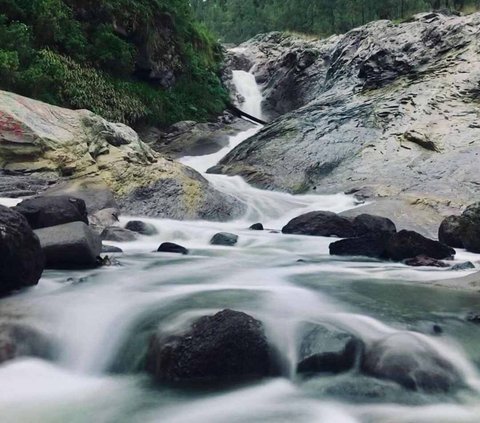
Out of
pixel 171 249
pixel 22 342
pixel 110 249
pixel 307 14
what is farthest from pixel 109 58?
pixel 307 14

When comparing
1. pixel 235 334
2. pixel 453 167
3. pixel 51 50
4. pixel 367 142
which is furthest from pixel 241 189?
pixel 235 334

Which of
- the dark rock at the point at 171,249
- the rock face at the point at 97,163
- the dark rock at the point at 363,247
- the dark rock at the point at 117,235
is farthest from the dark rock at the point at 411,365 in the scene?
the rock face at the point at 97,163

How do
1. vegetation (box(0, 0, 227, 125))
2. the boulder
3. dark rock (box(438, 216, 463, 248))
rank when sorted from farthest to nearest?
vegetation (box(0, 0, 227, 125)) < dark rock (box(438, 216, 463, 248)) < the boulder

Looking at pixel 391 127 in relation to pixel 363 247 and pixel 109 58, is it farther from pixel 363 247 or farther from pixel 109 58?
pixel 109 58

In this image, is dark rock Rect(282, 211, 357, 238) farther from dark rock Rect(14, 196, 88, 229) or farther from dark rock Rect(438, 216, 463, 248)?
dark rock Rect(14, 196, 88, 229)

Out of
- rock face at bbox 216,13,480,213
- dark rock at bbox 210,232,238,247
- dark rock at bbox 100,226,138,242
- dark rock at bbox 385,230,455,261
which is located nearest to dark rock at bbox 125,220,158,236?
dark rock at bbox 100,226,138,242

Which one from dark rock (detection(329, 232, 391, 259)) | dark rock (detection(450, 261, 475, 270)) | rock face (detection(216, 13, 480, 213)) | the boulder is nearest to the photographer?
the boulder

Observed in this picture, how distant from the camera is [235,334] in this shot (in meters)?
4.08

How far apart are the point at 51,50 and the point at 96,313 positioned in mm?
16662

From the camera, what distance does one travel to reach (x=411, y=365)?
12.8ft

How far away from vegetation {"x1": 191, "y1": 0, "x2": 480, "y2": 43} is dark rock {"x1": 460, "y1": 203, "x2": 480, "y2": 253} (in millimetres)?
30840

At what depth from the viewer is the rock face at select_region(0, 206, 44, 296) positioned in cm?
524

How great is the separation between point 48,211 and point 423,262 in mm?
5740

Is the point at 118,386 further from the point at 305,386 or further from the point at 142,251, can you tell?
the point at 142,251
